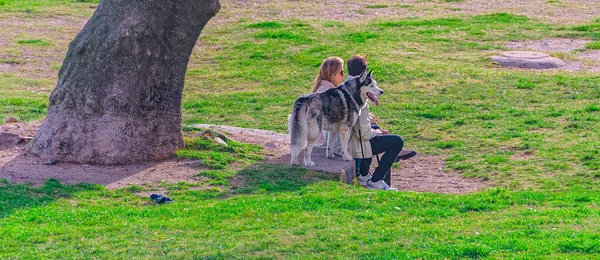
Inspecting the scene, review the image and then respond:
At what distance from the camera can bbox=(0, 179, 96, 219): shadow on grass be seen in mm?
8727

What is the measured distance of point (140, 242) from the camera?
766 cm

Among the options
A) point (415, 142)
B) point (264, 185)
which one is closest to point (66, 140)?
point (264, 185)

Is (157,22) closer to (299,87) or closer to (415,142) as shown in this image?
(415,142)

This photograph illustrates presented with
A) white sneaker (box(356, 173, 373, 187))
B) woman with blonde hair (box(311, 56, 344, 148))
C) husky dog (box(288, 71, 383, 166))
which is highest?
woman with blonde hair (box(311, 56, 344, 148))

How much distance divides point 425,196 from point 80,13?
15.4 metres

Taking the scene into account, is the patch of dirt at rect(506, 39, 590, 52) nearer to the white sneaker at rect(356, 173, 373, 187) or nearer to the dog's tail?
the white sneaker at rect(356, 173, 373, 187)

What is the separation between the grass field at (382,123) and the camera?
25.2 ft

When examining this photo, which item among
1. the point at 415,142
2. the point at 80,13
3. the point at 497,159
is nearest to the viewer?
the point at 497,159

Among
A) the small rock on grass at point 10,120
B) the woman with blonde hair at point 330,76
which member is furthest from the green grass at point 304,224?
the small rock on grass at point 10,120

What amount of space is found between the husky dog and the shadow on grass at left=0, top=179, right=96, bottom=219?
2.32 metres

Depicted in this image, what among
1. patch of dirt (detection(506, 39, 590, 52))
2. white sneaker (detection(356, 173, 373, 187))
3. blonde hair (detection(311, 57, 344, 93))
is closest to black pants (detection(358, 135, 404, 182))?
white sneaker (detection(356, 173, 373, 187))

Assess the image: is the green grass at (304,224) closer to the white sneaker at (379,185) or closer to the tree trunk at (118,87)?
the white sneaker at (379,185)

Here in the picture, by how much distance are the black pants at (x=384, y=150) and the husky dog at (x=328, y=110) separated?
394 mm

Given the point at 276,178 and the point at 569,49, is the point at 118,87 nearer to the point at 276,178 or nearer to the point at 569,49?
the point at 276,178
